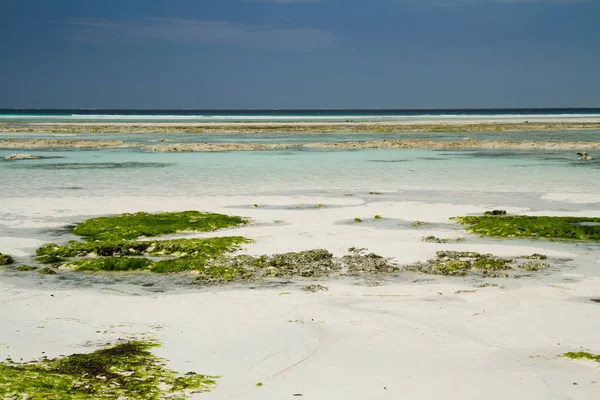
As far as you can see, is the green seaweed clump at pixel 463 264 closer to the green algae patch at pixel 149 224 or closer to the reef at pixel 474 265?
the reef at pixel 474 265

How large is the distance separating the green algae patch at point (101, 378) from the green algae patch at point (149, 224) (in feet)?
23.3

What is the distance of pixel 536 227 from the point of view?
14180mm

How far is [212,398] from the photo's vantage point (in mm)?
5992

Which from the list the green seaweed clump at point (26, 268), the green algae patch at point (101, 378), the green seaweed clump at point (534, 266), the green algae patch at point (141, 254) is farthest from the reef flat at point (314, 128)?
the green algae patch at point (101, 378)

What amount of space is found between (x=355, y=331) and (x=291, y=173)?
20159 mm

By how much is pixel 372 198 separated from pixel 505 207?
4.03 meters

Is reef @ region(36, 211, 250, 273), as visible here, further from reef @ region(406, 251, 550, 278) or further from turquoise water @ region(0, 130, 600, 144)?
turquoise water @ region(0, 130, 600, 144)

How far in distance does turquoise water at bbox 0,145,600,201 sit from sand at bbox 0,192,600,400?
11063 millimetres

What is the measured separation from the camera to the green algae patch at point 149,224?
1406 cm

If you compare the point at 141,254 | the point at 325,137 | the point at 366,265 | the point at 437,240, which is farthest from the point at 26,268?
the point at 325,137

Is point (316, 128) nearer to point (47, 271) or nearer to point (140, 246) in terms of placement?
point (140, 246)

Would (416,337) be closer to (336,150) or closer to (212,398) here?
(212,398)

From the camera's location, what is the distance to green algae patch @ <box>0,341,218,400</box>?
19.1ft

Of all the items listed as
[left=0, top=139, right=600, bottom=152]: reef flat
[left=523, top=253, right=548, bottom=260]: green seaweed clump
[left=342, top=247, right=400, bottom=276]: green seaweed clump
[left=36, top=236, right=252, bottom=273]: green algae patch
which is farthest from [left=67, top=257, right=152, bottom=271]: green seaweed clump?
[left=0, top=139, right=600, bottom=152]: reef flat
